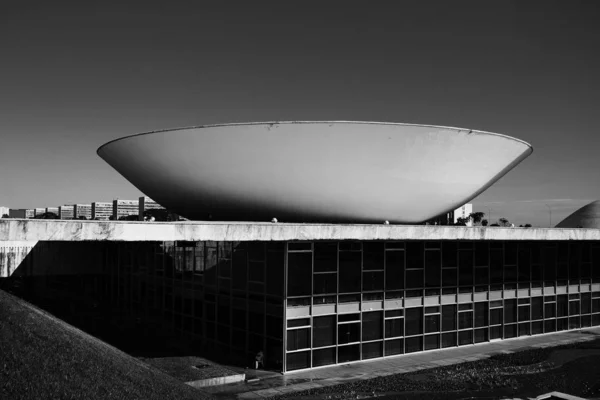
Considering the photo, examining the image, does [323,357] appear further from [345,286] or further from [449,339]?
[449,339]

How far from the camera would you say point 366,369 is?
65.5 feet

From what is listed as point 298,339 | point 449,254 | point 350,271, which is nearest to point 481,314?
point 449,254

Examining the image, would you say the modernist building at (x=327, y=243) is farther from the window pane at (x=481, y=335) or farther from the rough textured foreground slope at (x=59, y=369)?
the rough textured foreground slope at (x=59, y=369)

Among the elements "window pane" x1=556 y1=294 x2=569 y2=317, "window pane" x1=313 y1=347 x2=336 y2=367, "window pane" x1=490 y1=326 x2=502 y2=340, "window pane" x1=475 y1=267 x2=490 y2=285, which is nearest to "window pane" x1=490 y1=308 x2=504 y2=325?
"window pane" x1=490 y1=326 x2=502 y2=340

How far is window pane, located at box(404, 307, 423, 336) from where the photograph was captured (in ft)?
74.2

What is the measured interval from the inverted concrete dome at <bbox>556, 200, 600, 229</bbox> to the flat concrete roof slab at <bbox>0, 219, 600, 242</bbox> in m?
17.4

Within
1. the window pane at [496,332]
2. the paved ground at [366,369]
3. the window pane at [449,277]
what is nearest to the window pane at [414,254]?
the window pane at [449,277]

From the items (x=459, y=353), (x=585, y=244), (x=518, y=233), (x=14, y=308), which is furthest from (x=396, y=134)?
(x=585, y=244)

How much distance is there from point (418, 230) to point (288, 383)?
710cm

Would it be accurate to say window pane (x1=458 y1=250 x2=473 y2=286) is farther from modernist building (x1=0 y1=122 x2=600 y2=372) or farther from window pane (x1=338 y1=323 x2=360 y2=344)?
window pane (x1=338 y1=323 x2=360 y2=344)

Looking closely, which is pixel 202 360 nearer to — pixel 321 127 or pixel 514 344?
pixel 321 127

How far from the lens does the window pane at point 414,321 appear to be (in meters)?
22.6

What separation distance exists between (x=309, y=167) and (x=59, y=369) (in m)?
10.7

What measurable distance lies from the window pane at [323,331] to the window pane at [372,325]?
144 cm
